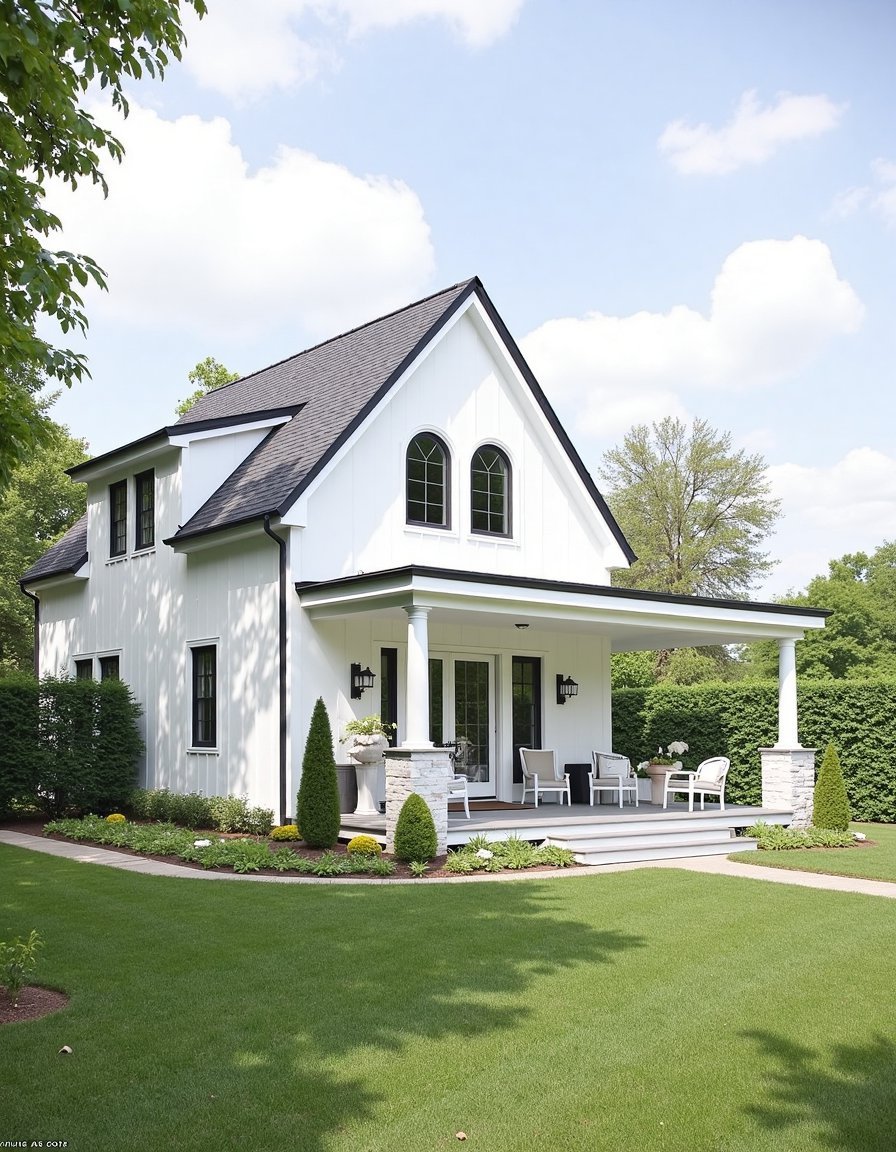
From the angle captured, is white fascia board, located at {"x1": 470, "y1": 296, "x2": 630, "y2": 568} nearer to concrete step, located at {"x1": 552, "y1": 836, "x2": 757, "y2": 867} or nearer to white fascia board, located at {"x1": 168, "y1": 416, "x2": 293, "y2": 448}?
white fascia board, located at {"x1": 168, "y1": 416, "x2": 293, "y2": 448}

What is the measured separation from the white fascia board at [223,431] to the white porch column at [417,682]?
575cm

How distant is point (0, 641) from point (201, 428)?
20.9m

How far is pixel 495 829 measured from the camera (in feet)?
44.0

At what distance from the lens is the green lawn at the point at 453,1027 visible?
4734 millimetres

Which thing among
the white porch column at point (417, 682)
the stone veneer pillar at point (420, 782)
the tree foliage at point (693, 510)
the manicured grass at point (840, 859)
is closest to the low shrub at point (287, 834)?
the stone veneer pillar at point (420, 782)

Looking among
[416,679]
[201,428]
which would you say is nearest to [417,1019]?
[416,679]

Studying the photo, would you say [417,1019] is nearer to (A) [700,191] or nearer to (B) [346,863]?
(B) [346,863]

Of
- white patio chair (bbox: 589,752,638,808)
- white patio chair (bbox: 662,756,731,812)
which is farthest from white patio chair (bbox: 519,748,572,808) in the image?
white patio chair (bbox: 662,756,731,812)

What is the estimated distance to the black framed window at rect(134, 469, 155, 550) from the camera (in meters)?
18.1

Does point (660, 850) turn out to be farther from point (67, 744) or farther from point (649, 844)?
point (67, 744)

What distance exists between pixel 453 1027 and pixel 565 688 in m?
11.9

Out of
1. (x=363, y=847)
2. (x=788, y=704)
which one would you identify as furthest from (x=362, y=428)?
(x=788, y=704)

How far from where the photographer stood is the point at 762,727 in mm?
20031

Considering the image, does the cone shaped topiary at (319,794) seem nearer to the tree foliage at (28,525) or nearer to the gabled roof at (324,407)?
the gabled roof at (324,407)
